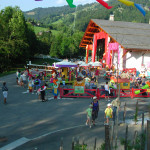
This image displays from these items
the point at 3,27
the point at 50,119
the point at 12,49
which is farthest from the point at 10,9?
the point at 50,119

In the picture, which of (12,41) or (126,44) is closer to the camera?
(126,44)

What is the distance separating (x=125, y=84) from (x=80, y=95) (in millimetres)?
3637

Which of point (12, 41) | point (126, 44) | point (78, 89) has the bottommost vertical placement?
point (78, 89)

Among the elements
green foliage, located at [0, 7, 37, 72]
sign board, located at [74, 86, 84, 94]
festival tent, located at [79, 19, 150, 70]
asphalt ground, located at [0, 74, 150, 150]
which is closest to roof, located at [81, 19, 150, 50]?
festival tent, located at [79, 19, 150, 70]

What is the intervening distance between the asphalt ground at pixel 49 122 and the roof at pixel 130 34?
14.1 metres

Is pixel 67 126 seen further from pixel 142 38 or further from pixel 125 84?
pixel 142 38

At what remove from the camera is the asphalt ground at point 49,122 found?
834 centimetres

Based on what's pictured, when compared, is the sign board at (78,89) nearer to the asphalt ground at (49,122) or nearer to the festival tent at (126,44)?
the asphalt ground at (49,122)

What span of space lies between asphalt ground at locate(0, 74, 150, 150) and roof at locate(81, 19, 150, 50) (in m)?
14.1

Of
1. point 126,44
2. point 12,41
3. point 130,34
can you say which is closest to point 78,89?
point 126,44

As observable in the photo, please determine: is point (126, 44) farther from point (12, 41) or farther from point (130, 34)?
point (12, 41)

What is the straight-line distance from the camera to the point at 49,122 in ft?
34.5

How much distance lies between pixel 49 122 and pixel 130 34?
81.8 feet

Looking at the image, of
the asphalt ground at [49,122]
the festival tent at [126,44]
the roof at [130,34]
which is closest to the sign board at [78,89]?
the asphalt ground at [49,122]
